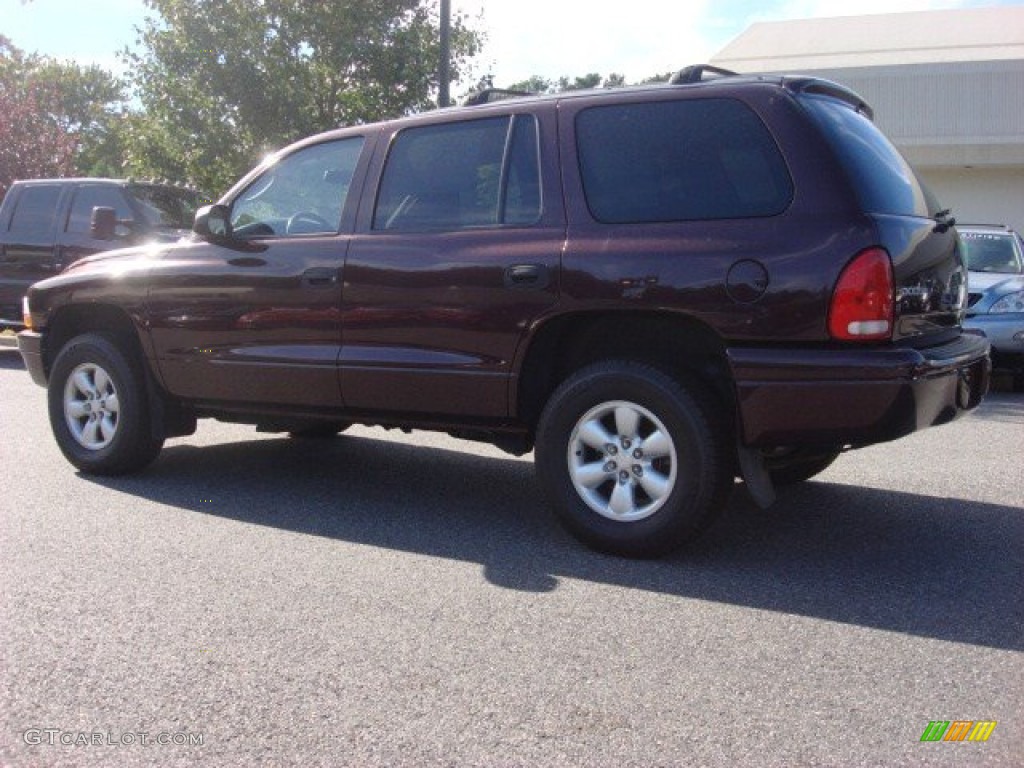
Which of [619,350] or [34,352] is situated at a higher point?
[619,350]

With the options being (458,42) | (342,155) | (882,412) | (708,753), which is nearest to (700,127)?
(882,412)

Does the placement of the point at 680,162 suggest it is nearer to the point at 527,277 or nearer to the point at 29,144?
the point at 527,277

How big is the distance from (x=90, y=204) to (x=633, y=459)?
960cm

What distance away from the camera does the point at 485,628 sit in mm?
3906

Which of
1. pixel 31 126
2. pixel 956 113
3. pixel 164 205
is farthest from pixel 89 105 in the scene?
pixel 164 205

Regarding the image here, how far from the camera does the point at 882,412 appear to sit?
13.9 ft

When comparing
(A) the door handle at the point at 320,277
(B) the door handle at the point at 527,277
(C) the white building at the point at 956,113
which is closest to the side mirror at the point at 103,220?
(A) the door handle at the point at 320,277

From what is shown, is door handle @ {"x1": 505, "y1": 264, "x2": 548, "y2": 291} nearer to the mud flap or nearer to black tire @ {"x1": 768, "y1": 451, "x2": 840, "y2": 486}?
the mud flap

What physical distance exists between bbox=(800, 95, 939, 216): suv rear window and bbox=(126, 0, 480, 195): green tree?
12966 mm

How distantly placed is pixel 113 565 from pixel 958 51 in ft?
102

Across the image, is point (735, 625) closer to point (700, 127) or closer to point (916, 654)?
point (916, 654)

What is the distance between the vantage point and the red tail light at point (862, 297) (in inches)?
167

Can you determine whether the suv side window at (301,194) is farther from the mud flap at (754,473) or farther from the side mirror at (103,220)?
the side mirror at (103,220)

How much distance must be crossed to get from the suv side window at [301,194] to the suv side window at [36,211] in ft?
25.6
